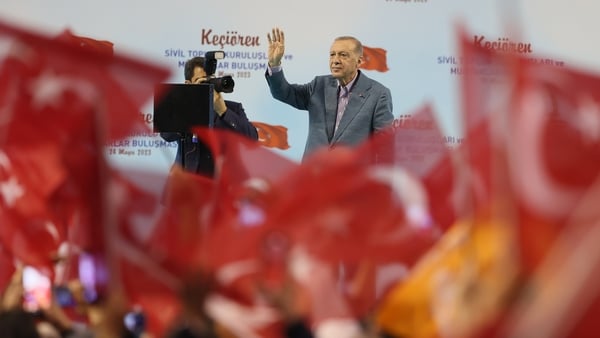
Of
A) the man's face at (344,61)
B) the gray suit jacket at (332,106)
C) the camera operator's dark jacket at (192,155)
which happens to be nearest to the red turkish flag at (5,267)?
the camera operator's dark jacket at (192,155)

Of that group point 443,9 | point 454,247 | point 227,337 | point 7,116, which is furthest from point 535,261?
point 443,9

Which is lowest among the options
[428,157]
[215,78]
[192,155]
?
[192,155]

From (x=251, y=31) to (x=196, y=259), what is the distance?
2.70 metres

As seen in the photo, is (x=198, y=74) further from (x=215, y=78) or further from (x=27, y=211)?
(x=27, y=211)

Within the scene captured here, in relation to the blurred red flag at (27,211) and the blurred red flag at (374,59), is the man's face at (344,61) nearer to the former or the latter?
the blurred red flag at (374,59)

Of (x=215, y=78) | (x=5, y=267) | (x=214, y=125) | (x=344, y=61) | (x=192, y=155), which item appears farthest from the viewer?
(x=344, y=61)

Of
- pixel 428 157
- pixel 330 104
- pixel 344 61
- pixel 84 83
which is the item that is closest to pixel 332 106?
pixel 330 104

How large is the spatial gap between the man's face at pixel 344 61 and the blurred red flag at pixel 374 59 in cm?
4

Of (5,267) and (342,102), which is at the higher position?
(342,102)

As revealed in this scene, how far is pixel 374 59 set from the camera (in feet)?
14.4

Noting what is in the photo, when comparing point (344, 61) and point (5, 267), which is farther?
point (344, 61)

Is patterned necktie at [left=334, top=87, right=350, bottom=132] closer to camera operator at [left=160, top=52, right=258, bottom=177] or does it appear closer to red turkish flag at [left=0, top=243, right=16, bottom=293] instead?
camera operator at [left=160, top=52, right=258, bottom=177]

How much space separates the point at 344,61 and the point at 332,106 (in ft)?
0.61

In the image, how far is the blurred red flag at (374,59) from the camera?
436 cm
